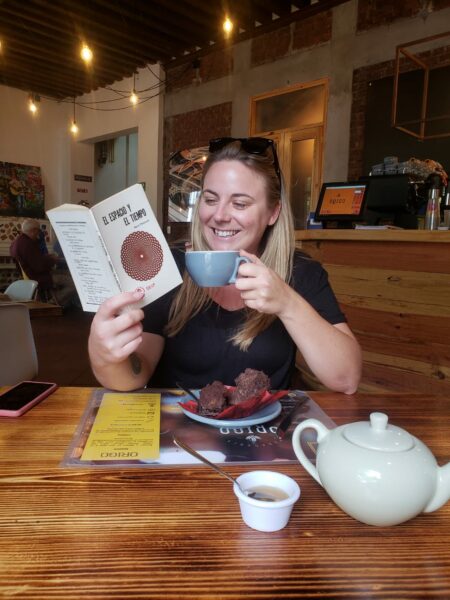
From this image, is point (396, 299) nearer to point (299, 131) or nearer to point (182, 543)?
point (182, 543)

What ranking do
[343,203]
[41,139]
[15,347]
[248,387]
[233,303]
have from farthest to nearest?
1. [41,139]
2. [343,203]
3. [15,347]
4. [233,303]
5. [248,387]

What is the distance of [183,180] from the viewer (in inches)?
296

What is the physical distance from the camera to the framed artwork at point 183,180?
24.0ft

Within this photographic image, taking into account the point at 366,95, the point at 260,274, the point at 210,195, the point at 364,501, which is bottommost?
the point at 364,501

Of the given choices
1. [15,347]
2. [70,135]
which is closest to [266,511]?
[15,347]

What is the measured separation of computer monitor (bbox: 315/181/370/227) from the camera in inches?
123

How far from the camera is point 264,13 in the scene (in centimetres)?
587

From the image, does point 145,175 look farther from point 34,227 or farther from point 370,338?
point 370,338

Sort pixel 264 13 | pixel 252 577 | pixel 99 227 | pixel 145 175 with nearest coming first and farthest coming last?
pixel 252 577 < pixel 99 227 < pixel 264 13 < pixel 145 175

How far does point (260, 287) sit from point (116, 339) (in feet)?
1.03

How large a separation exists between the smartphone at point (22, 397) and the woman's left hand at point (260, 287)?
516mm

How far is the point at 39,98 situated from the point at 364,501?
10415mm

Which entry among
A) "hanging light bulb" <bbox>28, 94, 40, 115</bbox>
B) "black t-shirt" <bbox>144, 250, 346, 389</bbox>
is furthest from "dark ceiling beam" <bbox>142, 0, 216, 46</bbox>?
"black t-shirt" <bbox>144, 250, 346, 389</bbox>

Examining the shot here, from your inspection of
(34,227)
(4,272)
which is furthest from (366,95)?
(4,272)
